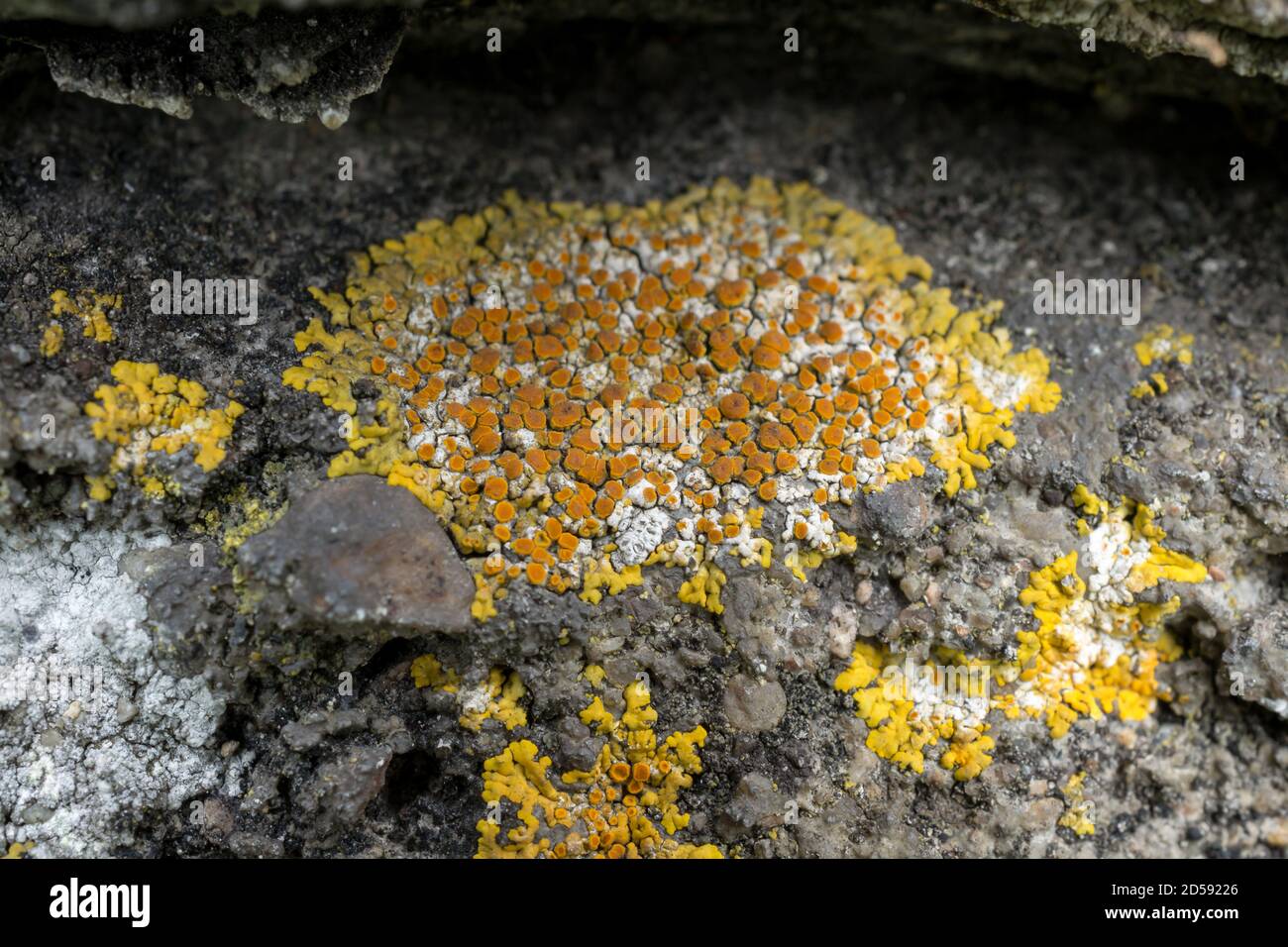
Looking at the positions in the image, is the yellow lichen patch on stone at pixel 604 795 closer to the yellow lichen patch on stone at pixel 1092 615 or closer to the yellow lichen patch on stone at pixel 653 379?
the yellow lichen patch on stone at pixel 653 379

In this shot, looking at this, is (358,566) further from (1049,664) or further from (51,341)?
(1049,664)

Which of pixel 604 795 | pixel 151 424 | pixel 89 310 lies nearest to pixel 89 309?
pixel 89 310

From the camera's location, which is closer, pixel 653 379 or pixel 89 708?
pixel 89 708

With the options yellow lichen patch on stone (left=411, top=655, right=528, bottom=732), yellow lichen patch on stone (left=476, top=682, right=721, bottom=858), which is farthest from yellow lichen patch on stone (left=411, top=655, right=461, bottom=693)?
yellow lichen patch on stone (left=476, top=682, right=721, bottom=858)

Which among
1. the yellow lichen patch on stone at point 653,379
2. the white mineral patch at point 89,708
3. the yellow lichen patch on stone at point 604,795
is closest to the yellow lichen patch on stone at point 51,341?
the white mineral patch at point 89,708

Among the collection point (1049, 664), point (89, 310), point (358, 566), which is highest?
point (89, 310)
